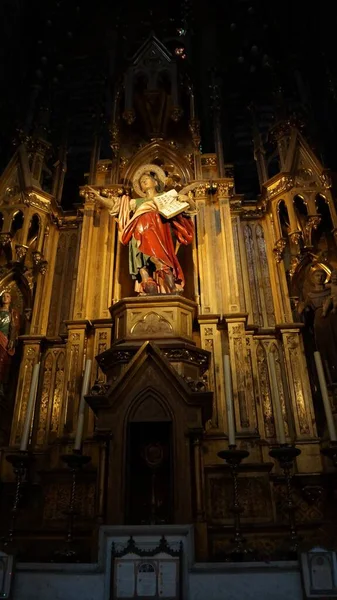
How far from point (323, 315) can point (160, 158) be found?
397 cm

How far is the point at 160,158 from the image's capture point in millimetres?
8641

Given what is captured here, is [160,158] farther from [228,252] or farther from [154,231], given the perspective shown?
[228,252]

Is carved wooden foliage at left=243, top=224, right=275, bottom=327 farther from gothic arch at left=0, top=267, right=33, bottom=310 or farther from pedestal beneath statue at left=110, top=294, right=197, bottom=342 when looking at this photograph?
gothic arch at left=0, top=267, right=33, bottom=310

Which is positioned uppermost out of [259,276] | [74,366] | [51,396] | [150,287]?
[259,276]

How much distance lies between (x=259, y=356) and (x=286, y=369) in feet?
1.28

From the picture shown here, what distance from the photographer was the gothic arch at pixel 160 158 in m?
8.38

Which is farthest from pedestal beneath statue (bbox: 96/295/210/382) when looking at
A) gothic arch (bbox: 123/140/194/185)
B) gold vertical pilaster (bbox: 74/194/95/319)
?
gothic arch (bbox: 123/140/194/185)

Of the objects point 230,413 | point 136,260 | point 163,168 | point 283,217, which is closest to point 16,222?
point 136,260

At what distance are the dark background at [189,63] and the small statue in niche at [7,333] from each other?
A: 9.69 feet

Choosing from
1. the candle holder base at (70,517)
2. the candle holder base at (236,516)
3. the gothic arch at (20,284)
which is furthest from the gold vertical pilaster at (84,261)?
the candle holder base at (236,516)

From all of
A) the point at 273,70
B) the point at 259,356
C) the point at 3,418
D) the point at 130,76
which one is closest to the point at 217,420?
the point at 259,356

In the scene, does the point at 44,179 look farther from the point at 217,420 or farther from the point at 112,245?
the point at 217,420

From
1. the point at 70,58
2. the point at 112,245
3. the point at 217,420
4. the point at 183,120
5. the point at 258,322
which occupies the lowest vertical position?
the point at 217,420

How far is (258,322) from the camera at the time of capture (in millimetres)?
6754
